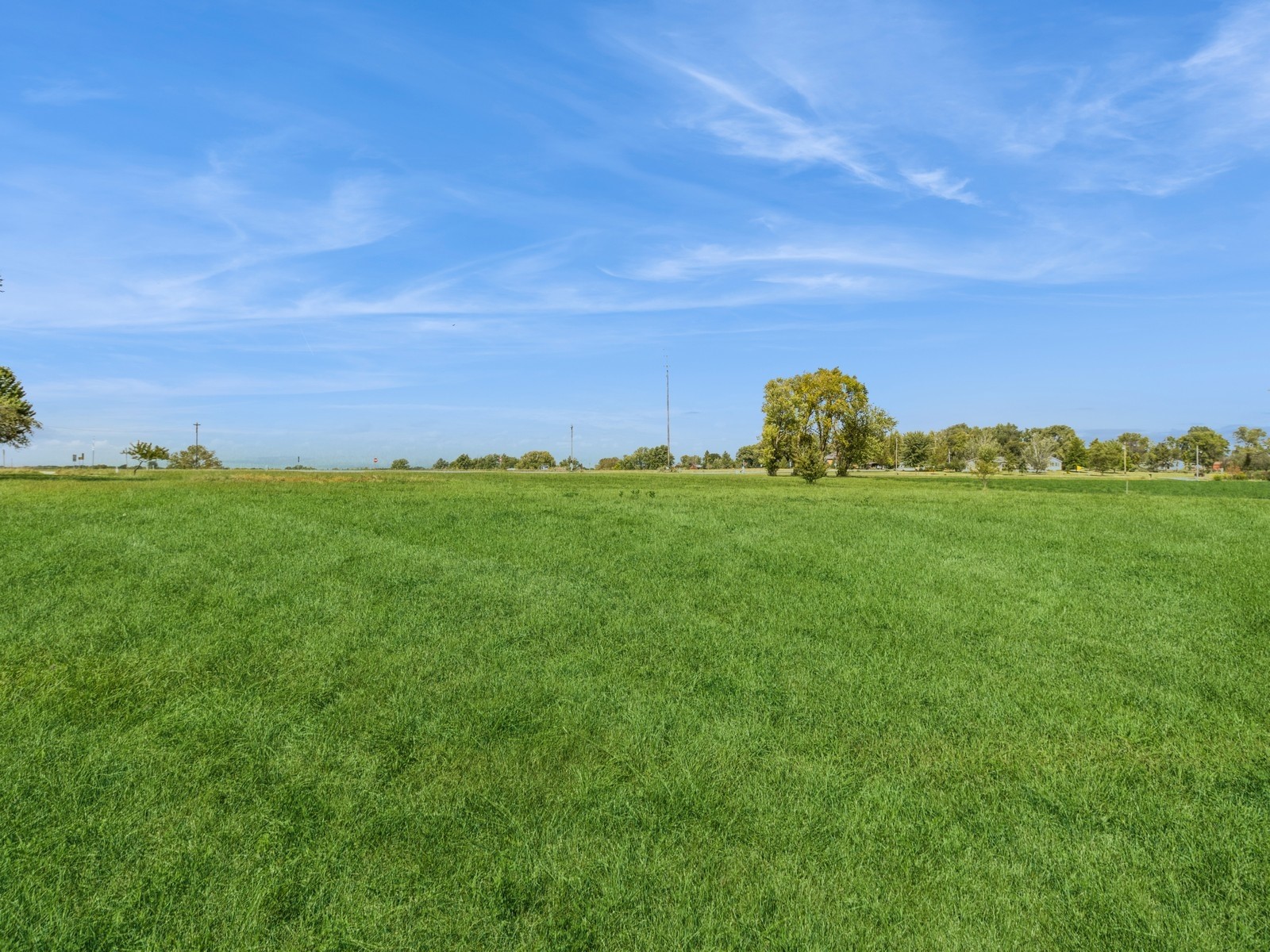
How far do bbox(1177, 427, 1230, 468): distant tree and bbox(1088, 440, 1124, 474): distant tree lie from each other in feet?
95.6

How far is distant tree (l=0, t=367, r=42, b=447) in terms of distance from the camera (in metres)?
41.0

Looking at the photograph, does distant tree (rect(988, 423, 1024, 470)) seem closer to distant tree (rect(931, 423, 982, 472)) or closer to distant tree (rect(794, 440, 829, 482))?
distant tree (rect(931, 423, 982, 472))

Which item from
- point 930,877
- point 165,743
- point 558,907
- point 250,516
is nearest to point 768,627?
point 930,877

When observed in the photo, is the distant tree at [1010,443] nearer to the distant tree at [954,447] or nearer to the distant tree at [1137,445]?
the distant tree at [954,447]

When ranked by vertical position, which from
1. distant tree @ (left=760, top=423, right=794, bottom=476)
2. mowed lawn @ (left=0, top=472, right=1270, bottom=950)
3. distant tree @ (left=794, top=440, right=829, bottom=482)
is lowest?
mowed lawn @ (left=0, top=472, right=1270, bottom=950)

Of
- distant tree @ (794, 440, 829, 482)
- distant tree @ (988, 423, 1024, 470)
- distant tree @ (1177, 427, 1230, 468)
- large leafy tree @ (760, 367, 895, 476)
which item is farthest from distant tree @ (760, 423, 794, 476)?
distant tree @ (1177, 427, 1230, 468)

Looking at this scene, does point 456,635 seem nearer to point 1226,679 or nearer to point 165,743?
point 165,743

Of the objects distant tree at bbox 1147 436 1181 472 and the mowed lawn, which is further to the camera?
distant tree at bbox 1147 436 1181 472

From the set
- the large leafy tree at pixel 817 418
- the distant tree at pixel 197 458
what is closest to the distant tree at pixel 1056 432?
the large leafy tree at pixel 817 418

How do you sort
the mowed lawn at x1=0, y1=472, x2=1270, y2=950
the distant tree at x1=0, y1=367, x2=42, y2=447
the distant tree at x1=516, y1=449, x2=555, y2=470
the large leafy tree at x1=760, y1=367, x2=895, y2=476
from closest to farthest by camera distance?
the mowed lawn at x1=0, y1=472, x2=1270, y2=950 < the distant tree at x1=0, y1=367, x2=42, y2=447 < the large leafy tree at x1=760, y1=367, x2=895, y2=476 < the distant tree at x1=516, y1=449, x2=555, y2=470

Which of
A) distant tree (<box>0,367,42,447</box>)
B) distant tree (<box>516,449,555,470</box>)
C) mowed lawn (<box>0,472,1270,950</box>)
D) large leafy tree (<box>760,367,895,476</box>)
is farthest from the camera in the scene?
distant tree (<box>516,449,555,470</box>)

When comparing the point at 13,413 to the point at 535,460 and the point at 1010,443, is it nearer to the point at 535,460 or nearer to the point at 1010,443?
the point at 535,460

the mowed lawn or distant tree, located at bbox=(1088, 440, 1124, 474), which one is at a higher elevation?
distant tree, located at bbox=(1088, 440, 1124, 474)

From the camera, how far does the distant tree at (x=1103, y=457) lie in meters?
128
